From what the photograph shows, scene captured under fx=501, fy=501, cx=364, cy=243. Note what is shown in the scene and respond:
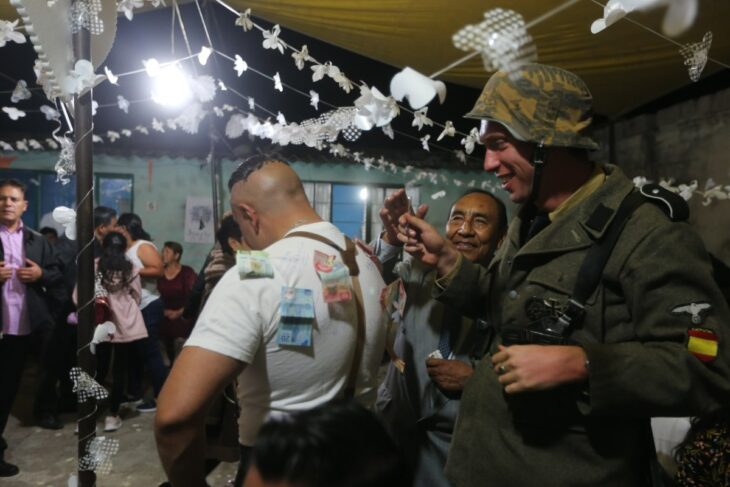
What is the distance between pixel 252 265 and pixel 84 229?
1.16m

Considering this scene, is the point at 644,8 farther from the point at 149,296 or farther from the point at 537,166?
the point at 149,296

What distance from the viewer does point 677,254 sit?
1.39 m

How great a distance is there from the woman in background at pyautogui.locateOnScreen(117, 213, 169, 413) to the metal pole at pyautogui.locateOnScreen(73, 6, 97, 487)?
303cm

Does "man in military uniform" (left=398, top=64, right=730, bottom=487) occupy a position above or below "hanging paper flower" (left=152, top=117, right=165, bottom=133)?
below

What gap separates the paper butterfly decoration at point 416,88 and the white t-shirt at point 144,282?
402cm

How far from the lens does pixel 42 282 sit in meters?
4.58

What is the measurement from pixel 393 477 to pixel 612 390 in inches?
25.8

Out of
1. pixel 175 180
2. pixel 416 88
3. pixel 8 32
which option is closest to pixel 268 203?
pixel 416 88

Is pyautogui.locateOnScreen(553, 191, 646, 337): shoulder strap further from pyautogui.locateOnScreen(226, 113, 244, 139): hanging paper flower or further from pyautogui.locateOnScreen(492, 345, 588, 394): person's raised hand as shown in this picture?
pyautogui.locateOnScreen(226, 113, 244, 139): hanging paper flower

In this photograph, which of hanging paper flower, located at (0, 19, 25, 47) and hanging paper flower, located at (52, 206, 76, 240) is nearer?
hanging paper flower, located at (0, 19, 25, 47)

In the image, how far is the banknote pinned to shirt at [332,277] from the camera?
6.03 ft

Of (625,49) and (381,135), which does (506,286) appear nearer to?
(625,49)

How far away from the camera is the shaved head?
6.68ft

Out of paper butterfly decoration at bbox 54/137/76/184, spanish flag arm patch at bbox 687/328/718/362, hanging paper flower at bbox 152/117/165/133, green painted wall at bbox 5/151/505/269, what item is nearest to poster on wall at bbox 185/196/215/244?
green painted wall at bbox 5/151/505/269
